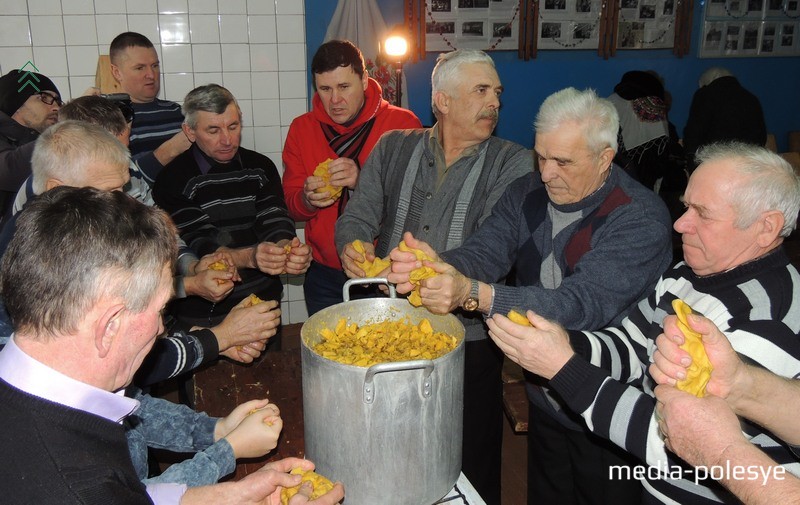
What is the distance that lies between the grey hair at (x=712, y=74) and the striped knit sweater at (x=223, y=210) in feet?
14.6

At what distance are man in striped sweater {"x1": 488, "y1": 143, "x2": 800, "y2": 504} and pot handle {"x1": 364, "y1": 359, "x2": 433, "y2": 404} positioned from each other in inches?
15.8

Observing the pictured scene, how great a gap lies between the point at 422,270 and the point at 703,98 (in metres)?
4.81

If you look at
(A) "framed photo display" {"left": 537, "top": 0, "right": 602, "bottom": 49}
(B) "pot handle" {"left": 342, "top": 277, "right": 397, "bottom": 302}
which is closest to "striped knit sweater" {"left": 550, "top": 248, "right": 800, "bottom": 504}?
(B) "pot handle" {"left": 342, "top": 277, "right": 397, "bottom": 302}

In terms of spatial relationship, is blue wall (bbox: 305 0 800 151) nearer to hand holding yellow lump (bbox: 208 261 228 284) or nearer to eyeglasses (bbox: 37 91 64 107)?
eyeglasses (bbox: 37 91 64 107)

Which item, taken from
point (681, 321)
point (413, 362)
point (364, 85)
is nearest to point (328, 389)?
point (413, 362)

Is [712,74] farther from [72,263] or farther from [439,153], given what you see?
[72,263]

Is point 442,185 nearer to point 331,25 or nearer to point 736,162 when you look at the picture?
point 736,162

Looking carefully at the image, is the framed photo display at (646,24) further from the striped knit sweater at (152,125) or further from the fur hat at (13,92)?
the fur hat at (13,92)

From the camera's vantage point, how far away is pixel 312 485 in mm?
1698

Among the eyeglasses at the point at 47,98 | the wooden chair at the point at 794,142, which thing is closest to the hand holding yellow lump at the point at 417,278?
the eyeglasses at the point at 47,98

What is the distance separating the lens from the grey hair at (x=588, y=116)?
2268 mm

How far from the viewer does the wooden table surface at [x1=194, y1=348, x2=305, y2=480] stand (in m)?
2.08

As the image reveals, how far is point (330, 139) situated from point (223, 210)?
2.37 ft

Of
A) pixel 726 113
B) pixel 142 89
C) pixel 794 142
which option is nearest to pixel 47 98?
pixel 142 89
